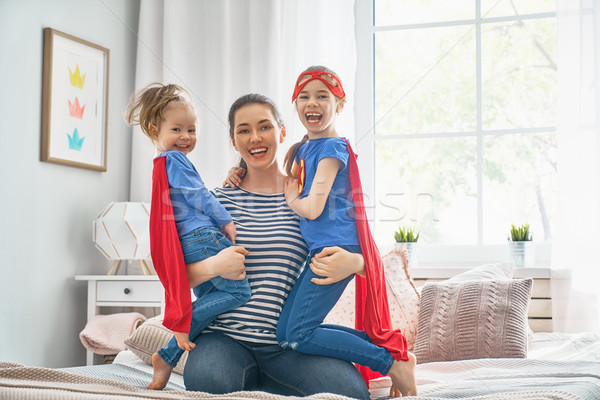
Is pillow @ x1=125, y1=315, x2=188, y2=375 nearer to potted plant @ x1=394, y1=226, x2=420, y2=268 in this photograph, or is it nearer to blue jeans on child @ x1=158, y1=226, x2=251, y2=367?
blue jeans on child @ x1=158, y1=226, x2=251, y2=367

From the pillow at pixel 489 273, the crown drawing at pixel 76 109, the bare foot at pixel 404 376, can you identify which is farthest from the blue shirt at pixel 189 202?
the crown drawing at pixel 76 109

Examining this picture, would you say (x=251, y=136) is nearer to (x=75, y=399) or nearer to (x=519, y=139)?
(x=75, y=399)

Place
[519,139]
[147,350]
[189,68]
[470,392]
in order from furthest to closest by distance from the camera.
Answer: [189,68]
[519,139]
[147,350]
[470,392]

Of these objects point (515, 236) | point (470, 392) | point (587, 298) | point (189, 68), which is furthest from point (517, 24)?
point (470, 392)

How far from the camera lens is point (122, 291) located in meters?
2.72

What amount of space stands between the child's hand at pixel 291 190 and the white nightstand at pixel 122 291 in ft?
4.38

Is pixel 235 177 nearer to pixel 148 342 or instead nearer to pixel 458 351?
pixel 148 342

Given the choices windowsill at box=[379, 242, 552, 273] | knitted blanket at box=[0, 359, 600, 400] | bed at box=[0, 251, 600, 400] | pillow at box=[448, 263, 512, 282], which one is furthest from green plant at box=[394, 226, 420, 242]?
knitted blanket at box=[0, 359, 600, 400]

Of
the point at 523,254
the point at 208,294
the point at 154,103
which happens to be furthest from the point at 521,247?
the point at 154,103

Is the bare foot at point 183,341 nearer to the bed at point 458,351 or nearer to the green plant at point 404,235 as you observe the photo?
the bed at point 458,351

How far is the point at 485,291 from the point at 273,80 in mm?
1388

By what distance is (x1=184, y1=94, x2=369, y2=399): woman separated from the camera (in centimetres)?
131

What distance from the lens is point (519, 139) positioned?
2797 millimetres

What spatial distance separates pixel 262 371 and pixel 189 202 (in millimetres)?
417
